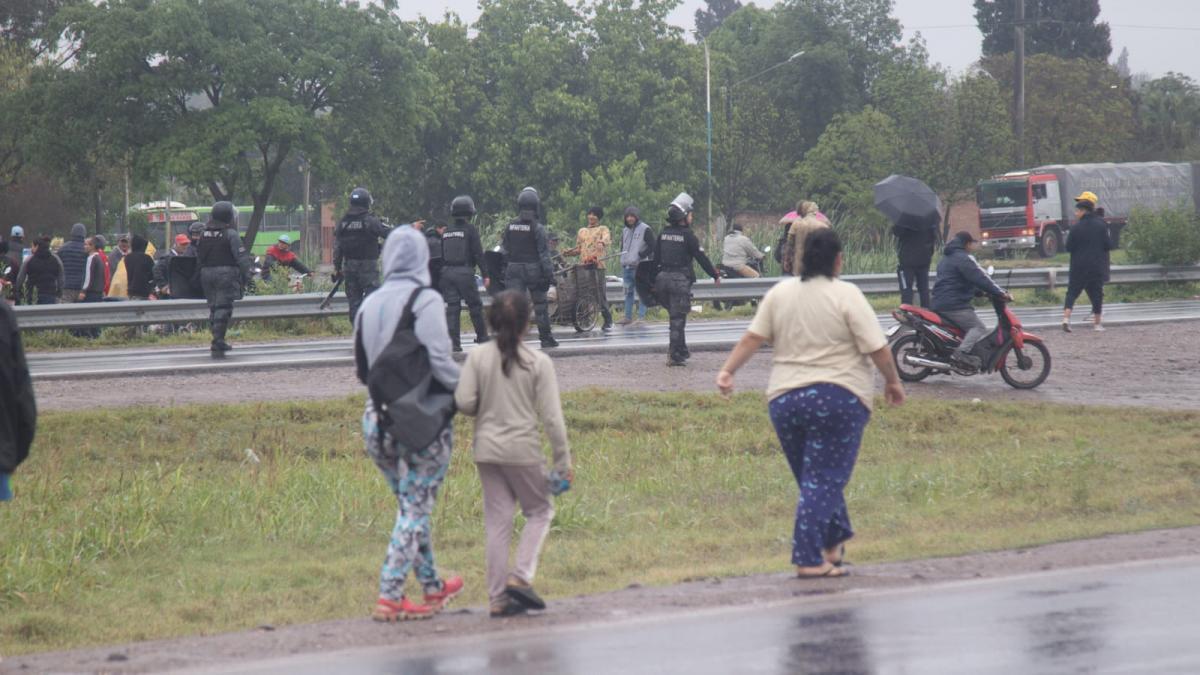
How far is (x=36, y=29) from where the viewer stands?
Answer: 196ft

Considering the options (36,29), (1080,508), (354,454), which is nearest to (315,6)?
(36,29)

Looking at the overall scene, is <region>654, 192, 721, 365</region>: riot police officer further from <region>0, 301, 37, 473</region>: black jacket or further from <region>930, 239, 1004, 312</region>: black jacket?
<region>0, 301, 37, 473</region>: black jacket

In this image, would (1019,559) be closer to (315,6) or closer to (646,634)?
(646,634)

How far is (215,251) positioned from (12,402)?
448 inches

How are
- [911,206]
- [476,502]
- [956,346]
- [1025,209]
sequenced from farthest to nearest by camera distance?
[1025,209] < [911,206] < [956,346] < [476,502]

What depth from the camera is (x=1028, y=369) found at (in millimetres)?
15891

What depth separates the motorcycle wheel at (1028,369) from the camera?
51.8 feet

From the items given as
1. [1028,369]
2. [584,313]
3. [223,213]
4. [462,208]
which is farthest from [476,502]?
[584,313]

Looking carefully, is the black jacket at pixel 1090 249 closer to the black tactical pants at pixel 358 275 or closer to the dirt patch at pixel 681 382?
the dirt patch at pixel 681 382

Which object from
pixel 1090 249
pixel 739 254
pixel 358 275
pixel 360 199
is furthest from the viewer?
pixel 739 254

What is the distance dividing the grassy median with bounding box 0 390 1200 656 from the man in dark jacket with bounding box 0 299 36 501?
3.90ft

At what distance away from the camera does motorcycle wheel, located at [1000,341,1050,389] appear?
622 inches

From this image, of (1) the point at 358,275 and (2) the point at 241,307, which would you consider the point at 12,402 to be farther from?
(2) the point at 241,307

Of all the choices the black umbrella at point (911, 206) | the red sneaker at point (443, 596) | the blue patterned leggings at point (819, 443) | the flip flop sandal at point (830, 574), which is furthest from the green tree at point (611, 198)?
the red sneaker at point (443, 596)
